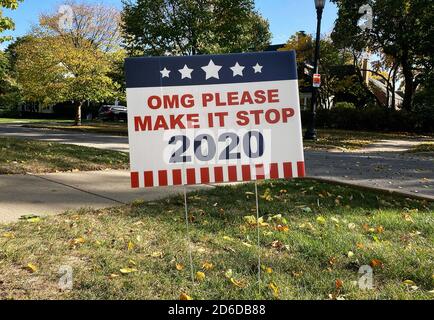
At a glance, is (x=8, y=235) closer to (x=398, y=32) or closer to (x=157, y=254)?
(x=157, y=254)

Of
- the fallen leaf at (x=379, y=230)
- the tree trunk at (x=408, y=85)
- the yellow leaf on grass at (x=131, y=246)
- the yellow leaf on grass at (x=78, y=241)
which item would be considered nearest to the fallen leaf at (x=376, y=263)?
the fallen leaf at (x=379, y=230)

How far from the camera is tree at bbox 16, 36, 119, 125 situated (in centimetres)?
2292

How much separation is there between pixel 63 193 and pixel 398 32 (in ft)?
83.6

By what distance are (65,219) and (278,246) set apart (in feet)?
7.50

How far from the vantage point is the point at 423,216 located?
16.8ft

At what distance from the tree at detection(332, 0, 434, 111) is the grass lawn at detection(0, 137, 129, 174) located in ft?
70.2

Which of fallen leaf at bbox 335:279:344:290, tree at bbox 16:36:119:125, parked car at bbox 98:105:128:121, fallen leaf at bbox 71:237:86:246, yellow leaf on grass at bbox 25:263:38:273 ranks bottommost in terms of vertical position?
fallen leaf at bbox 335:279:344:290

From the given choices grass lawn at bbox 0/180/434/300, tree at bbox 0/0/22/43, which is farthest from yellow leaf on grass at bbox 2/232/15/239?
tree at bbox 0/0/22/43

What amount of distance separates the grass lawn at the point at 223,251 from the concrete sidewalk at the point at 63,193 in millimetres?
334

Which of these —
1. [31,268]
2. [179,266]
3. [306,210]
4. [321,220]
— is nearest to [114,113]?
[306,210]

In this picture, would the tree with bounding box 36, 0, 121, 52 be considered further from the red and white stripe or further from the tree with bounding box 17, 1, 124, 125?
the red and white stripe

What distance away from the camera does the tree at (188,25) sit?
19219mm

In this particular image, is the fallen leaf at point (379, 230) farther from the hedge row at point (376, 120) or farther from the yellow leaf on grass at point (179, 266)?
the hedge row at point (376, 120)

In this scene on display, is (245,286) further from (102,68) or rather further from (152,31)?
(102,68)
